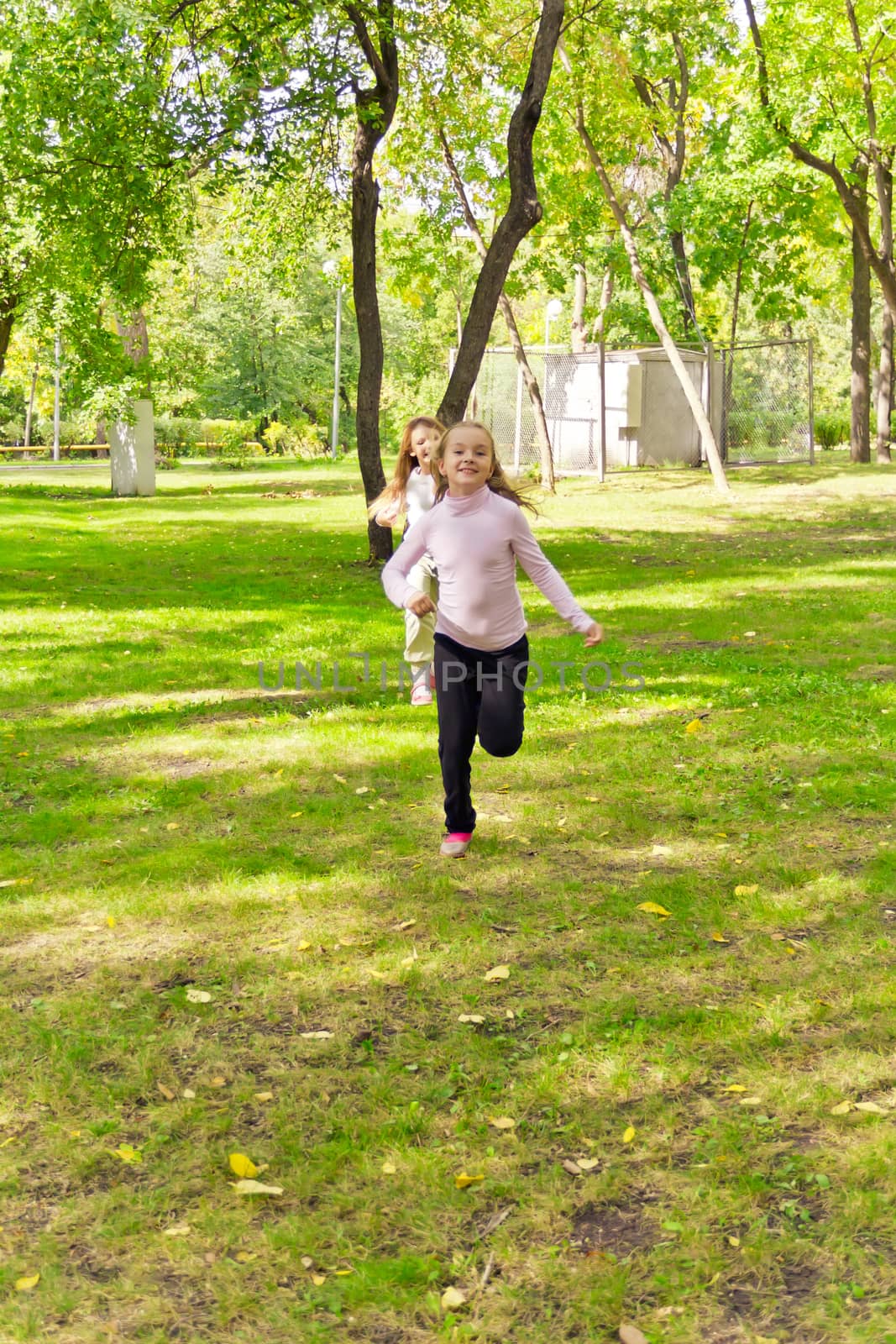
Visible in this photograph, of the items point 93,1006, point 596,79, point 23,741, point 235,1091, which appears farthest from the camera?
point 596,79

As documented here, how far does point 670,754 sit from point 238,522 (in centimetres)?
1459

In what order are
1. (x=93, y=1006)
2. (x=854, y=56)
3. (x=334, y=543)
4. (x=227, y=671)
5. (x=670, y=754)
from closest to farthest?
(x=93, y=1006), (x=670, y=754), (x=227, y=671), (x=334, y=543), (x=854, y=56)

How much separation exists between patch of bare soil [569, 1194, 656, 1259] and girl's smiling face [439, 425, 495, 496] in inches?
119

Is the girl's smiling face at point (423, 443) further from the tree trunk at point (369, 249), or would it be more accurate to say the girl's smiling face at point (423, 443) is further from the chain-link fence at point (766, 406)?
the chain-link fence at point (766, 406)

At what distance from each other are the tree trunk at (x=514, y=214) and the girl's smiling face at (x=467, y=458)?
23.2ft

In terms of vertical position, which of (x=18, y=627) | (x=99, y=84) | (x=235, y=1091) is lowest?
(x=235, y=1091)

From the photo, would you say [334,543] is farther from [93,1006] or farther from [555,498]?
[93,1006]

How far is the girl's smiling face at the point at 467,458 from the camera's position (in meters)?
5.28

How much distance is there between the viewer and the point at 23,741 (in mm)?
7688

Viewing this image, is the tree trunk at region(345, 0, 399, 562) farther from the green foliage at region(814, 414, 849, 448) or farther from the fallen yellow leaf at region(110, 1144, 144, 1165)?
the green foliage at region(814, 414, 849, 448)

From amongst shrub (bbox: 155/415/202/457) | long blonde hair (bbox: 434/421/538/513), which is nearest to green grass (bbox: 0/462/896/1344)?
long blonde hair (bbox: 434/421/538/513)

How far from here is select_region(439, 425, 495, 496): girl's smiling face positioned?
528cm

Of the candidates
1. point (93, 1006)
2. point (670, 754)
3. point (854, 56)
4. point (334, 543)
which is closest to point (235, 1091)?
point (93, 1006)

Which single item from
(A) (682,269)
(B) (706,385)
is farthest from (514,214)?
(A) (682,269)
